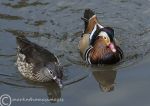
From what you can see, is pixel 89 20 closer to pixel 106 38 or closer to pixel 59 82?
pixel 106 38

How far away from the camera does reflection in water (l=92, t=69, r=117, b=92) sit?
11328 millimetres

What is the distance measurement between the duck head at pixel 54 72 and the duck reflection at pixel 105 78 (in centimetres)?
82

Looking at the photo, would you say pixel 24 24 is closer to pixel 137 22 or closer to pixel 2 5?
pixel 2 5

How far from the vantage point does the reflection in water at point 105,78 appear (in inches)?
446

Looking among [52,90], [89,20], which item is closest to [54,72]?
[52,90]

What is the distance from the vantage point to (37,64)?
37.8 ft

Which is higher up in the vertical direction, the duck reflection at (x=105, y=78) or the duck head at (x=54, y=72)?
the duck head at (x=54, y=72)

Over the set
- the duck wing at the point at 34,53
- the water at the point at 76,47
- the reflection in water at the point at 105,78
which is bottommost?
the reflection in water at the point at 105,78

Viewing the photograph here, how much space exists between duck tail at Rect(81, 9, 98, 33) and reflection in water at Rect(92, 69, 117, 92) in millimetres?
→ 1501

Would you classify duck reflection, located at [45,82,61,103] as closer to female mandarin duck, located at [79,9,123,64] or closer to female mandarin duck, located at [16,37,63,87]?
female mandarin duck, located at [16,37,63,87]

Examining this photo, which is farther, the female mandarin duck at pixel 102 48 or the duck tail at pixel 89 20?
the duck tail at pixel 89 20

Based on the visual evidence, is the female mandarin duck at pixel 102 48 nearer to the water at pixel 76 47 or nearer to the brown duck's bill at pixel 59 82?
the water at pixel 76 47

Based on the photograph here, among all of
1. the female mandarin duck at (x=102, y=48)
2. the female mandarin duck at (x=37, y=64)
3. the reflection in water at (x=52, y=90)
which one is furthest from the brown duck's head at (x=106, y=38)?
the reflection in water at (x=52, y=90)

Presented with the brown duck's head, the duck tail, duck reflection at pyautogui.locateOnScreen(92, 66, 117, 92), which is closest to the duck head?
duck reflection at pyautogui.locateOnScreen(92, 66, 117, 92)
